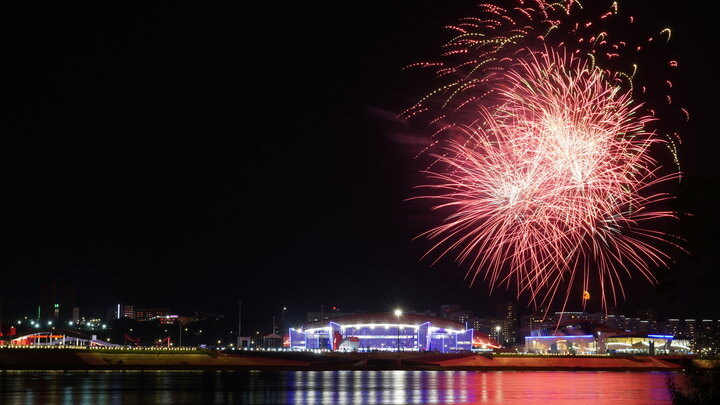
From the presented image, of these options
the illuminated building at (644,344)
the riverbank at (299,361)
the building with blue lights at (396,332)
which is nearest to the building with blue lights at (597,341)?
the illuminated building at (644,344)

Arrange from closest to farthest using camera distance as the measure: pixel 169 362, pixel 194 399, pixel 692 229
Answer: pixel 692 229 < pixel 194 399 < pixel 169 362

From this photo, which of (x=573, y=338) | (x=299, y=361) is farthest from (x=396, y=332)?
(x=299, y=361)

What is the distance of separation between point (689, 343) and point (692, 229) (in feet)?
343

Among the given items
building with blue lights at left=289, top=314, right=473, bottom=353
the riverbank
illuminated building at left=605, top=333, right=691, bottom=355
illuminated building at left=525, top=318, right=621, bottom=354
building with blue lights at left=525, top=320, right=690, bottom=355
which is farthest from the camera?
illuminated building at left=525, top=318, right=621, bottom=354

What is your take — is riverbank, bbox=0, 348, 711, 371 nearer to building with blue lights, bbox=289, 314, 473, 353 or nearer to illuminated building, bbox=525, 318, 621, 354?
building with blue lights, bbox=289, 314, 473, 353

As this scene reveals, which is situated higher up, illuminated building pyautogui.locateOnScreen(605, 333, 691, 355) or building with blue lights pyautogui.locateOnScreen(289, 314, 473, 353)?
building with blue lights pyautogui.locateOnScreen(289, 314, 473, 353)

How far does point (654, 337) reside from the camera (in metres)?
109

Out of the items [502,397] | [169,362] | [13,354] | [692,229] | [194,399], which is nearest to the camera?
Result: [692,229]

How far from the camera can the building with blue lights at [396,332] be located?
104m

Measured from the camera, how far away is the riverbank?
68.1m

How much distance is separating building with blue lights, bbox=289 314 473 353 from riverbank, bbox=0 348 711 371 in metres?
22.6

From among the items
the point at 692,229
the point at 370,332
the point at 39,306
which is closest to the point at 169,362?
the point at 370,332

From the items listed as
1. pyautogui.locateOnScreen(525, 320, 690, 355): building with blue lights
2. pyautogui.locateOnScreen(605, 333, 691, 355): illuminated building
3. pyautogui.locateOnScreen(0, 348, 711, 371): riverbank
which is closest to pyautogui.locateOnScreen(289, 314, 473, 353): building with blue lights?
pyautogui.locateOnScreen(525, 320, 690, 355): building with blue lights

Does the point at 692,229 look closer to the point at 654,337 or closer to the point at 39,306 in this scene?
the point at 654,337
